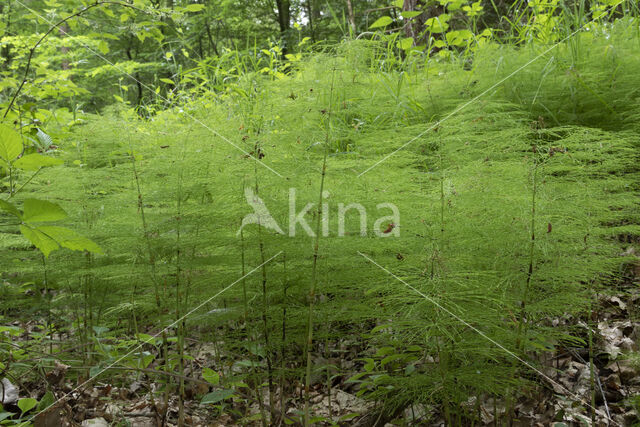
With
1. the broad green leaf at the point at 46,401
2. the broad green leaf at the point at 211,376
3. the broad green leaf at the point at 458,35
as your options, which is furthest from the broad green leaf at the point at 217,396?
the broad green leaf at the point at 458,35

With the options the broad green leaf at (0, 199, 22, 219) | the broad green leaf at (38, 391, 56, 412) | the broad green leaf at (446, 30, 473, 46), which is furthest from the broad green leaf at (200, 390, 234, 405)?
the broad green leaf at (446, 30, 473, 46)

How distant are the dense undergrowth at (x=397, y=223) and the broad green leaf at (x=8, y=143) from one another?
0.71m

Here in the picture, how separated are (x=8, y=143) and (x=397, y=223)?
3.79ft

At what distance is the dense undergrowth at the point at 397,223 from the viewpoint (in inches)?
56.9

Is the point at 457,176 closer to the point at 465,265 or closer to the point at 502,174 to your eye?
the point at 502,174

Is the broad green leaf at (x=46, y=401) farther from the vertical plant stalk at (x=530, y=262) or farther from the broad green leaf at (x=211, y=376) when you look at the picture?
the vertical plant stalk at (x=530, y=262)

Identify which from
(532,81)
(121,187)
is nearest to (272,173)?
(121,187)

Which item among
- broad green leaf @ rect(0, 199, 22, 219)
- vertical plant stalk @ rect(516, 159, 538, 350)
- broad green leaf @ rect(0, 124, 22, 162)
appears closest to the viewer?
broad green leaf @ rect(0, 199, 22, 219)

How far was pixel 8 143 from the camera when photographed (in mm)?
924

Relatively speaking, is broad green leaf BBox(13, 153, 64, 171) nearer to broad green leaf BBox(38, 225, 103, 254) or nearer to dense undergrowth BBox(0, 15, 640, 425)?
broad green leaf BBox(38, 225, 103, 254)

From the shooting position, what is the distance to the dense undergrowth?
144cm

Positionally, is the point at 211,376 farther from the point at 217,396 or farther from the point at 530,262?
the point at 530,262

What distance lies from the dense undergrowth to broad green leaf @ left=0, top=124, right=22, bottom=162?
0.71m

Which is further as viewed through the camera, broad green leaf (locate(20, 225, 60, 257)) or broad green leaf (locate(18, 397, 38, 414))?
broad green leaf (locate(18, 397, 38, 414))
